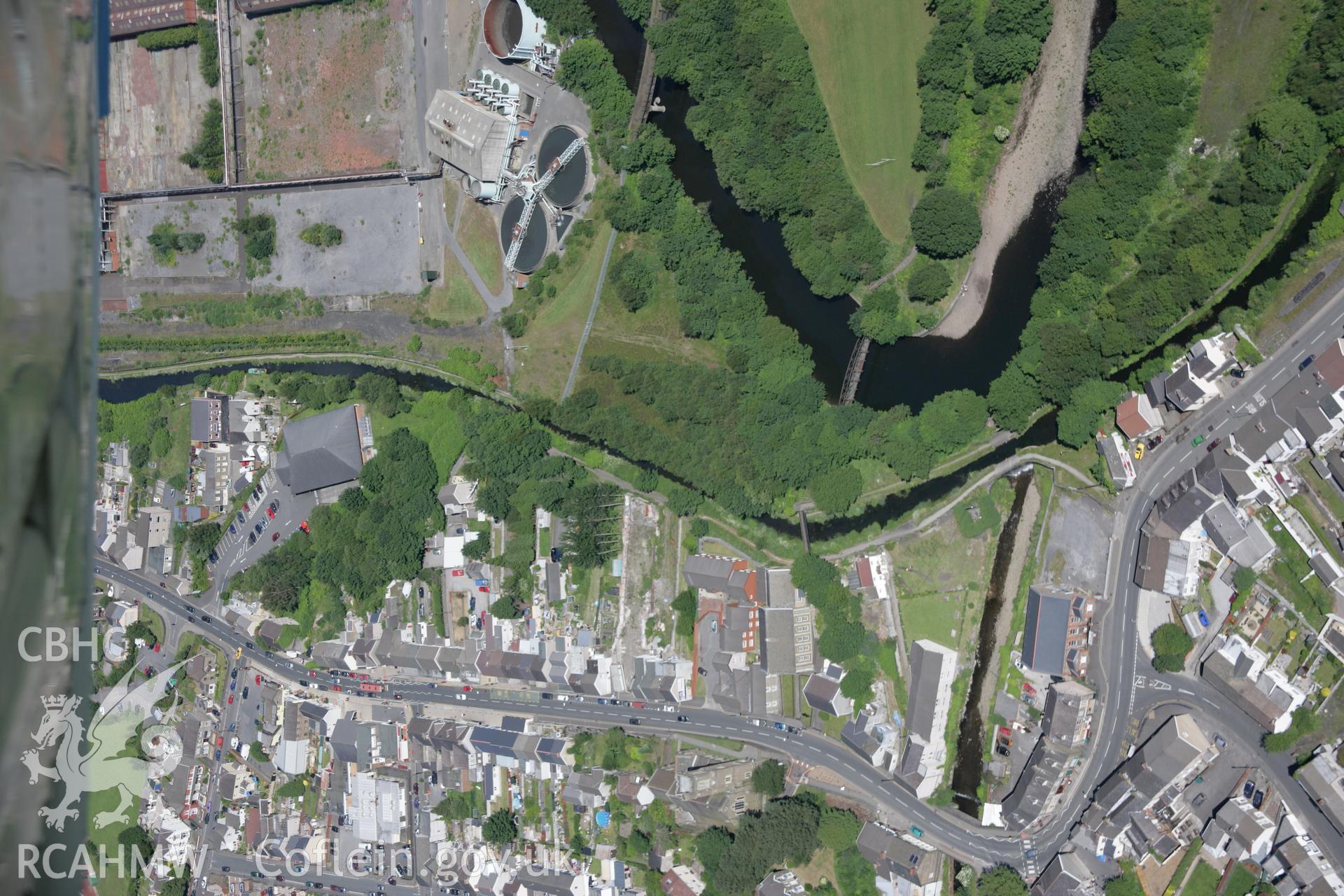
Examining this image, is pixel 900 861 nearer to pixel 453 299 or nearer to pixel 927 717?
pixel 927 717

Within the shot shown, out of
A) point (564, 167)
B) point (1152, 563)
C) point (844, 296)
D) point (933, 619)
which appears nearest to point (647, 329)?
point (564, 167)

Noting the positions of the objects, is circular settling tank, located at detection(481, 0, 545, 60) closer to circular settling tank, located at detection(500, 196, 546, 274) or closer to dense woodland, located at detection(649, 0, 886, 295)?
dense woodland, located at detection(649, 0, 886, 295)

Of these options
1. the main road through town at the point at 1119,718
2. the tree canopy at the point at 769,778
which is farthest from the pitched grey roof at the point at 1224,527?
the tree canopy at the point at 769,778

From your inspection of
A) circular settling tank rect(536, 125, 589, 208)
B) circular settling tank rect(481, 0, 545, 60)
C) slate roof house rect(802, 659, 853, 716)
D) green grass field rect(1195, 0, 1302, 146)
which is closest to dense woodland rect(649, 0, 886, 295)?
circular settling tank rect(536, 125, 589, 208)

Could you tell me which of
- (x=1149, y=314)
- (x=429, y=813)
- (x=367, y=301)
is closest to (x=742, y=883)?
(x=429, y=813)

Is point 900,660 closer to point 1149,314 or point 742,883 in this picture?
point 742,883

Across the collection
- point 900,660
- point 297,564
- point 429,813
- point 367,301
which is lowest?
point 429,813
